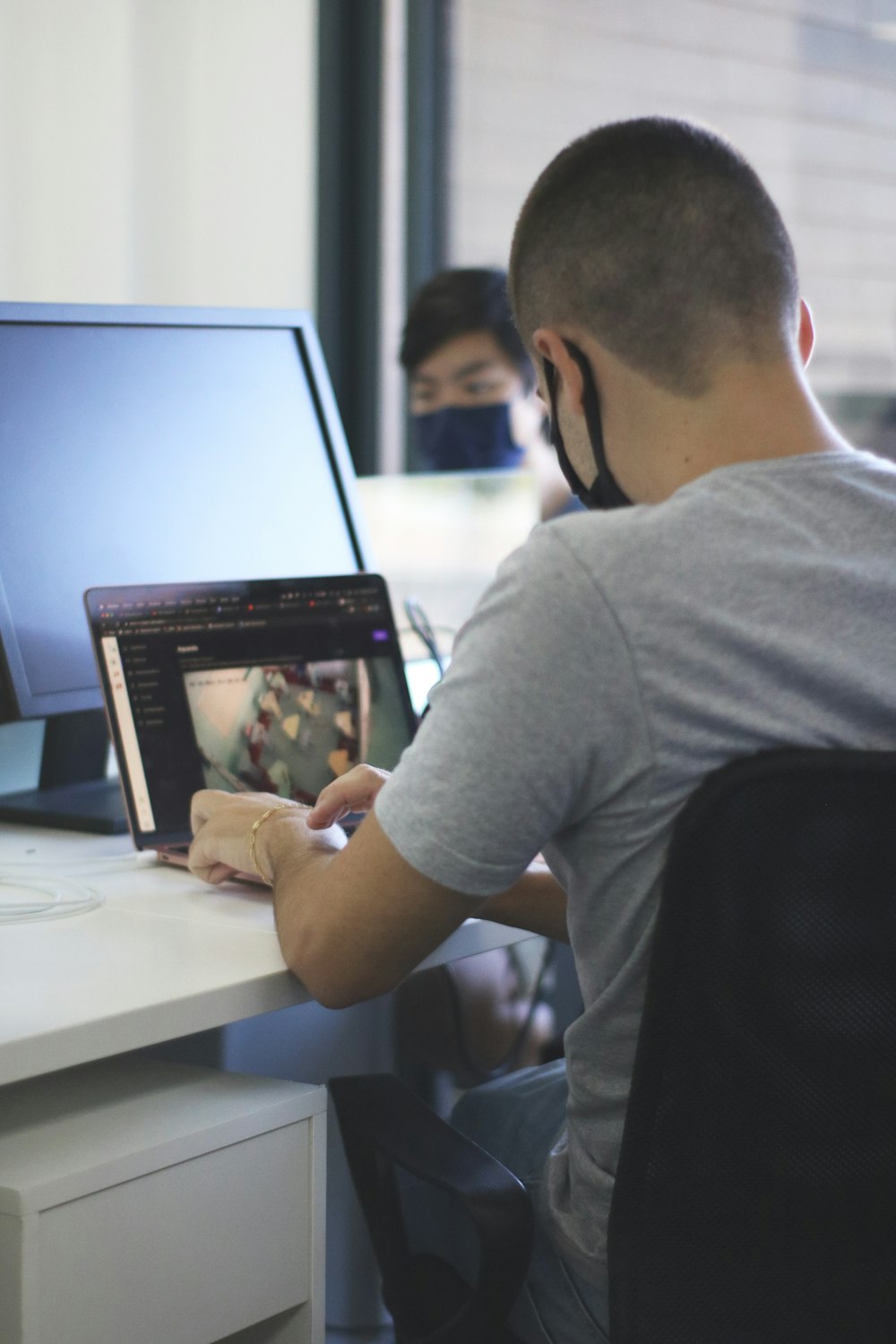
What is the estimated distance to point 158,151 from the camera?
108 inches

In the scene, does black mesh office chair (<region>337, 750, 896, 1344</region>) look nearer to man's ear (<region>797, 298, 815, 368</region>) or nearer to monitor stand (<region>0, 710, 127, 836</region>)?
man's ear (<region>797, 298, 815, 368</region>)

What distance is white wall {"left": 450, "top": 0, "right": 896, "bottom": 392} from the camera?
2.21 metres

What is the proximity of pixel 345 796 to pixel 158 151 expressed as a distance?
1991 mm

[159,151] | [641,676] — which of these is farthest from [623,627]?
[159,151]

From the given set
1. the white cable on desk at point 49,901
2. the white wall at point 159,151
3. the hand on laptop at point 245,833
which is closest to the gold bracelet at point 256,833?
the hand on laptop at point 245,833

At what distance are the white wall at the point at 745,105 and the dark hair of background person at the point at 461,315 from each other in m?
0.41

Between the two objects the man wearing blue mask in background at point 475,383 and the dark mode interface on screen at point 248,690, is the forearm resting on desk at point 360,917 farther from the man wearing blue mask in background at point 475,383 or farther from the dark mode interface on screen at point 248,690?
the man wearing blue mask in background at point 475,383

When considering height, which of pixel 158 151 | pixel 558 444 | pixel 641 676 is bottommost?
pixel 641 676

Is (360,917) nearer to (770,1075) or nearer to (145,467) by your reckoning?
(770,1075)

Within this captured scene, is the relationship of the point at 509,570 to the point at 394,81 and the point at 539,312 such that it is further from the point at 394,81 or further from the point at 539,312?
the point at 394,81

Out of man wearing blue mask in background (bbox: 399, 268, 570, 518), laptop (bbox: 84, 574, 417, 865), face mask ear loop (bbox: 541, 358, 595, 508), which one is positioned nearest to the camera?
face mask ear loop (bbox: 541, 358, 595, 508)

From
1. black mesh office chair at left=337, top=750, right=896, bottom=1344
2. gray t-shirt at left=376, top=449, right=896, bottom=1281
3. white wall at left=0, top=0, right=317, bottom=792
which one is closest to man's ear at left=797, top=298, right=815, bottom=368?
gray t-shirt at left=376, top=449, right=896, bottom=1281

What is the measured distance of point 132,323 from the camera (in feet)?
5.21

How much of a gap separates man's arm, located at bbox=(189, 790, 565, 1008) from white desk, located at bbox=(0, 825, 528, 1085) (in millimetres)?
36
